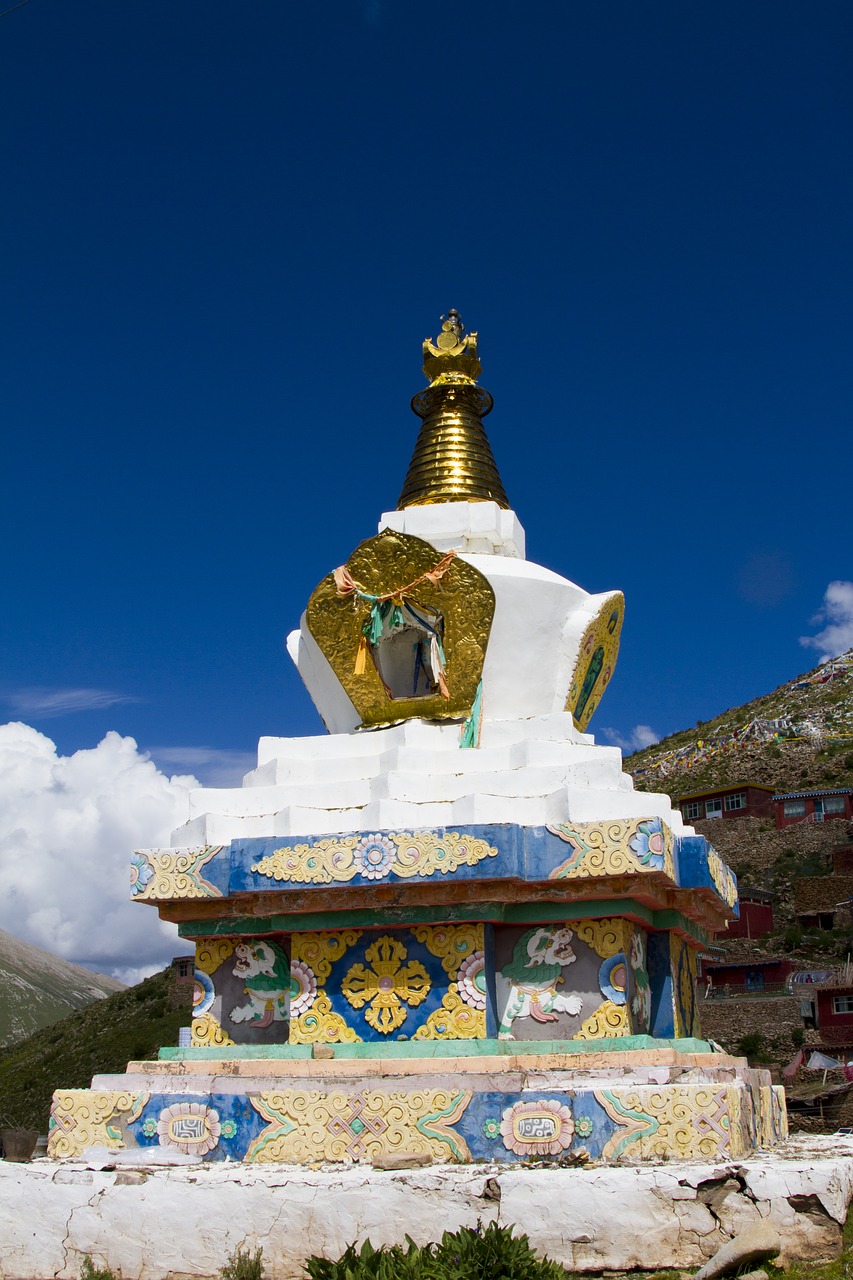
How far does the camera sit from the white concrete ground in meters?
6.91

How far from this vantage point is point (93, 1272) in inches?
286

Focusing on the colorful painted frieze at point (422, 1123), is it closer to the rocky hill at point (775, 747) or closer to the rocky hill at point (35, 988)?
the rocky hill at point (775, 747)

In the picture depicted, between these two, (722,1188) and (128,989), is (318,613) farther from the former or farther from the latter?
(128,989)

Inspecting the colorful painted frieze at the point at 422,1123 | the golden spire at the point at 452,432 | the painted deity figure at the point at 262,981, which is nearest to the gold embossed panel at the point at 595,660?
the golden spire at the point at 452,432

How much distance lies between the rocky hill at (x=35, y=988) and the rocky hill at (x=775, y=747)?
88.8 metres

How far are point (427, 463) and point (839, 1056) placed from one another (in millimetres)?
27154

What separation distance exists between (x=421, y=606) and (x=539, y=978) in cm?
338

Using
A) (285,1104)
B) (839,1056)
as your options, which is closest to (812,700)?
(839,1056)

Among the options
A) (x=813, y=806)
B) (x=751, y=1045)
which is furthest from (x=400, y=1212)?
(x=813, y=806)

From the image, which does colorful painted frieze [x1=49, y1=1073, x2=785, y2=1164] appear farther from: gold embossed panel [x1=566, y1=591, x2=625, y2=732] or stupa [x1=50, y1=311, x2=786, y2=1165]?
gold embossed panel [x1=566, y1=591, x2=625, y2=732]

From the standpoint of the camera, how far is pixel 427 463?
12.5 meters

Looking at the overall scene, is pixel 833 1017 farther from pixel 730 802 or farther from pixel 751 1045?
pixel 730 802

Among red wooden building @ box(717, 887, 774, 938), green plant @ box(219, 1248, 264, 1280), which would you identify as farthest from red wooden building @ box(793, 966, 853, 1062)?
green plant @ box(219, 1248, 264, 1280)

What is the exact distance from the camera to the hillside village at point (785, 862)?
35.3 metres
